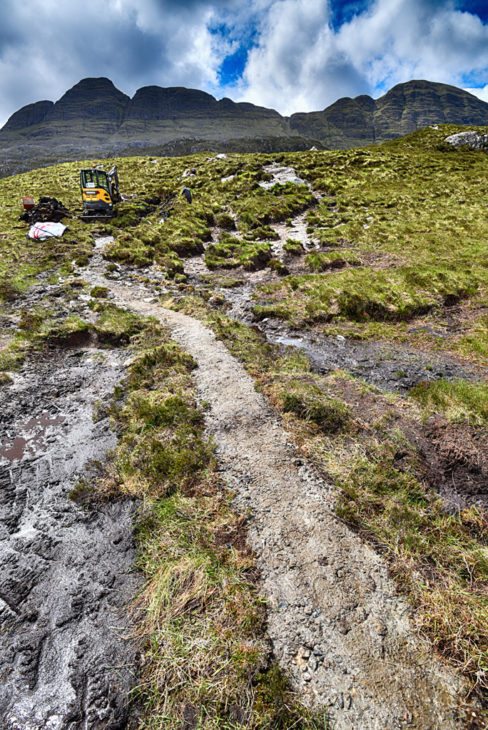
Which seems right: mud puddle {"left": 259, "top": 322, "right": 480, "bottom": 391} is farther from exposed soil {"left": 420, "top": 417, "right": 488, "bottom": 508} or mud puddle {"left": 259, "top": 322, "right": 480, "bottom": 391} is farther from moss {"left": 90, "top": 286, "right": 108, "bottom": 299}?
moss {"left": 90, "top": 286, "right": 108, "bottom": 299}

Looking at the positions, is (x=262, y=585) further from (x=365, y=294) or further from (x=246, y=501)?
(x=365, y=294)

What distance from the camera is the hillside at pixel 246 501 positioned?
5.18 metres

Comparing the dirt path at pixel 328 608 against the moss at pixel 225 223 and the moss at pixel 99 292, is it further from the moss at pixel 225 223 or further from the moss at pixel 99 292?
the moss at pixel 225 223

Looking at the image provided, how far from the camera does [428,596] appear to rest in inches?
236

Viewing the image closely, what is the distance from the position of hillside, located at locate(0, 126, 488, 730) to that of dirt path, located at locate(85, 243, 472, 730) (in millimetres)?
32

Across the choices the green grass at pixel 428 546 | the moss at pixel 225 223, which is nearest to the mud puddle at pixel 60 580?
the green grass at pixel 428 546

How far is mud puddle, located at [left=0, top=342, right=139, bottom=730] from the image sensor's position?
5160mm

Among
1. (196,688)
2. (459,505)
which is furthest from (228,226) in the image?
(196,688)

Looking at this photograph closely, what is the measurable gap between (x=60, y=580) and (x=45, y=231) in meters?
30.0

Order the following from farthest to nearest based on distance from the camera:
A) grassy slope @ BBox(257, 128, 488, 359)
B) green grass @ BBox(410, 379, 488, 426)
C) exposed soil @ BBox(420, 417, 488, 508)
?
1. grassy slope @ BBox(257, 128, 488, 359)
2. green grass @ BBox(410, 379, 488, 426)
3. exposed soil @ BBox(420, 417, 488, 508)

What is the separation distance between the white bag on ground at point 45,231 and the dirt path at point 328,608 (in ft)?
90.5

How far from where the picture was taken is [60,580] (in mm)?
6680

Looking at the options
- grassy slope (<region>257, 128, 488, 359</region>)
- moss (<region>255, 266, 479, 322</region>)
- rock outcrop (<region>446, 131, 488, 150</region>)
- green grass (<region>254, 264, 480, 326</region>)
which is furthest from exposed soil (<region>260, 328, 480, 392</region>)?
rock outcrop (<region>446, 131, 488, 150</region>)

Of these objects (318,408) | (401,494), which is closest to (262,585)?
(401,494)
